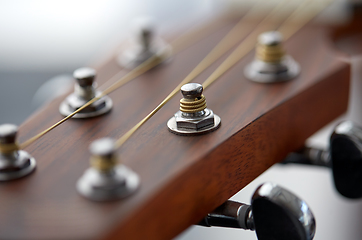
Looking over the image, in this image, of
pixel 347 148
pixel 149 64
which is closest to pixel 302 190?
pixel 347 148

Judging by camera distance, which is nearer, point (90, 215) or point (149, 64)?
point (90, 215)

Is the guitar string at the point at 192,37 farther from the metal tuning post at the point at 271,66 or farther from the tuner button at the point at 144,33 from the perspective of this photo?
the metal tuning post at the point at 271,66

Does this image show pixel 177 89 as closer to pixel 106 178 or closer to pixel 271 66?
pixel 271 66

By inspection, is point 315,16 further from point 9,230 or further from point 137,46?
point 9,230

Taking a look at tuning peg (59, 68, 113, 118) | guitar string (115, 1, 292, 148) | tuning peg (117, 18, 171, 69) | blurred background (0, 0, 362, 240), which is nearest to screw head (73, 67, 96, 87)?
tuning peg (59, 68, 113, 118)

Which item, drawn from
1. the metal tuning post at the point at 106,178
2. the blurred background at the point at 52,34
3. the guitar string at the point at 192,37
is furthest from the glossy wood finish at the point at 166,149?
the blurred background at the point at 52,34

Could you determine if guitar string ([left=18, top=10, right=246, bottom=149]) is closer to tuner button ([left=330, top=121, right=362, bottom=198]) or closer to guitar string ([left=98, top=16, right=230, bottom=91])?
guitar string ([left=98, top=16, right=230, bottom=91])

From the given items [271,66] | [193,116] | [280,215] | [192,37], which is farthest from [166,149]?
[192,37]
